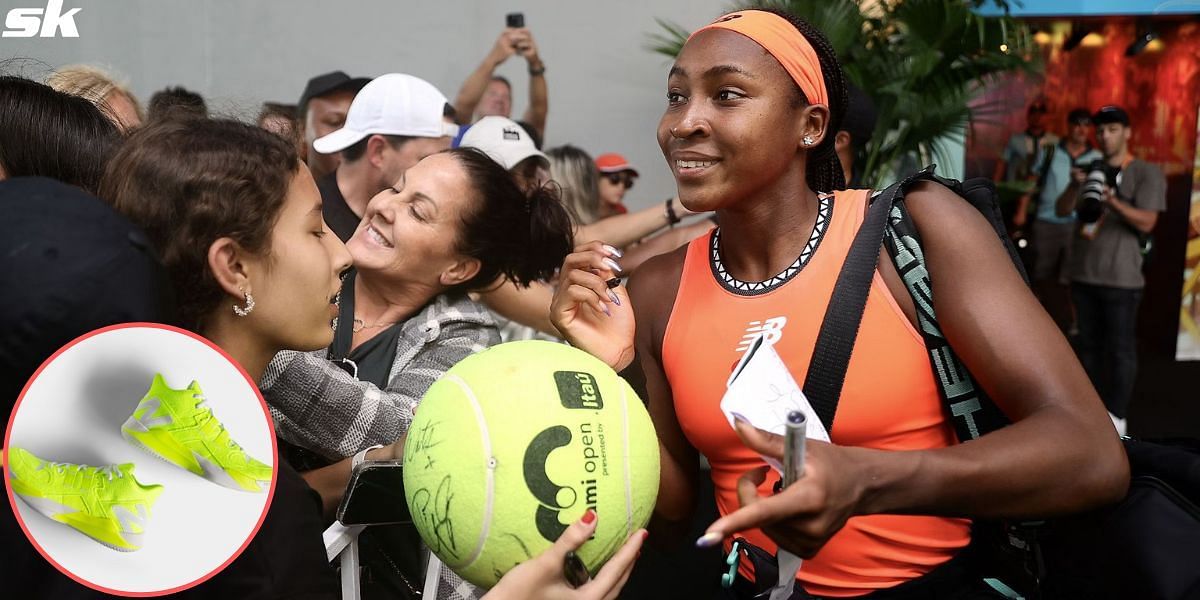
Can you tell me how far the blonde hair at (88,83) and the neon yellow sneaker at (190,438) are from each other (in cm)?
225

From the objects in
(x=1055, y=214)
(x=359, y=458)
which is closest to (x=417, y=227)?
(x=359, y=458)

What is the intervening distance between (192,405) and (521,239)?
1.57 m

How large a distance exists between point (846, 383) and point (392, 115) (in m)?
2.54

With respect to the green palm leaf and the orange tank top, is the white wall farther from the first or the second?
the orange tank top

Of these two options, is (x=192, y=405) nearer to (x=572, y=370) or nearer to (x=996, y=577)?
(x=572, y=370)

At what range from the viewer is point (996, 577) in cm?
188

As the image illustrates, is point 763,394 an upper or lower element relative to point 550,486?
upper

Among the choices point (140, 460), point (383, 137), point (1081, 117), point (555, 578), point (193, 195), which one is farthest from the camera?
point (1081, 117)

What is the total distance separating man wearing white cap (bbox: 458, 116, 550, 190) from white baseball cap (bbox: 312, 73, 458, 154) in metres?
0.32

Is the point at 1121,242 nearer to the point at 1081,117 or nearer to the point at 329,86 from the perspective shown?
the point at 1081,117

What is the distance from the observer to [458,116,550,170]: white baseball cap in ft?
13.9

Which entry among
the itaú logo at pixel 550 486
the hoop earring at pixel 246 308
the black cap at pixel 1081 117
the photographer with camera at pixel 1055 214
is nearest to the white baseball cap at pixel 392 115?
the hoop earring at pixel 246 308

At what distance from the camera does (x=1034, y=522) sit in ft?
5.68

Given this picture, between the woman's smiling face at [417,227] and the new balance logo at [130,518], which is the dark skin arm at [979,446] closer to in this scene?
the new balance logo at [130,518]
